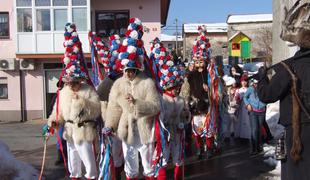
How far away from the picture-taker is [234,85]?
33.8 ft

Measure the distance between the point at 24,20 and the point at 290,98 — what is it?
1871cm

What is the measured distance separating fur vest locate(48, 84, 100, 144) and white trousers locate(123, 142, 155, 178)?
59cm

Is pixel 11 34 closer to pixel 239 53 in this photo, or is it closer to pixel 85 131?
pixel 239 53

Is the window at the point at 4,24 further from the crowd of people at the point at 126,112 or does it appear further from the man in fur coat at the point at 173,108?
the man in fur coat at the point at 173,108

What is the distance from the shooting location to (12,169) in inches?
245

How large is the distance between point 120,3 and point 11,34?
5785 mm

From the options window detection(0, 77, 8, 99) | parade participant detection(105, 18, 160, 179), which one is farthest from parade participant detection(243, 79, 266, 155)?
window detection(0, 77, 8, 99)

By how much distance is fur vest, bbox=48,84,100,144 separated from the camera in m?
5.39

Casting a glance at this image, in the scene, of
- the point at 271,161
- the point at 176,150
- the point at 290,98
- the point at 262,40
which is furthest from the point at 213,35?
the point at 290,98

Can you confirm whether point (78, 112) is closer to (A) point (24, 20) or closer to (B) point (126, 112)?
(B) point (126, 112)

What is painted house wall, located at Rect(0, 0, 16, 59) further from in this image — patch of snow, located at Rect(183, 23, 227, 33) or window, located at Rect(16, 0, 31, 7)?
patch of snow, located at Rect(183, 23, 227, 33)

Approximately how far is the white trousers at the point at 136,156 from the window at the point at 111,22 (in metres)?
15.8

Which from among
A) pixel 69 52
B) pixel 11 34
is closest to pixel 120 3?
pixel 11 34

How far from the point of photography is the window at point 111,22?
20.5 meters
